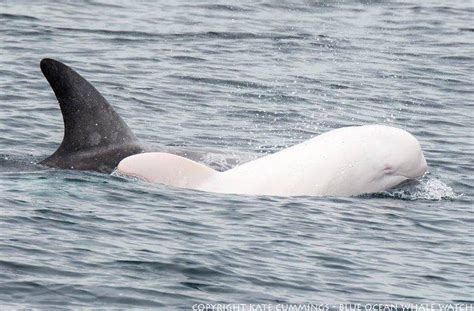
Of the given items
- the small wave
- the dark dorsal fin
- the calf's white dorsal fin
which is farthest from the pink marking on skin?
the dark dorsal fin

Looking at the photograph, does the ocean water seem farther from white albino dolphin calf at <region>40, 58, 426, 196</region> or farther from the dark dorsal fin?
the dark dorsal fin

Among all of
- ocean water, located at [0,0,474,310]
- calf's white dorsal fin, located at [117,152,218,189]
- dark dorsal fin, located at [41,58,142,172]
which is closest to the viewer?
ocean water, located at [0,0,474,310]

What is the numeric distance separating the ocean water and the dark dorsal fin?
489mm

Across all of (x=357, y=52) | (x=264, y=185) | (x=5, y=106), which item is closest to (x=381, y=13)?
(x=357, y=52)

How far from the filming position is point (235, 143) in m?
21.4

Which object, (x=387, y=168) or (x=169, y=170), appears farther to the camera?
(x=387, y=168)

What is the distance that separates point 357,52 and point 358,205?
45.2 feet

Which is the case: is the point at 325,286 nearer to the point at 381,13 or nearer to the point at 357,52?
the point at 357,52

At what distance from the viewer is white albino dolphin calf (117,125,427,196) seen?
56.9 feet

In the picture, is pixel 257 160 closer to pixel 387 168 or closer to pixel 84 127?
pixel 387 168

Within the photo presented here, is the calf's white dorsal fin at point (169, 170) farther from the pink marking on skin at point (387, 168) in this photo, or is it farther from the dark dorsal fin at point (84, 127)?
the pink marking on skin at point (387, 168)

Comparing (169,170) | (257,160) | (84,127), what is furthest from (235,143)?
(169,170)

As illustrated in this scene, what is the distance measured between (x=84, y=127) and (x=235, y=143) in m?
3.80

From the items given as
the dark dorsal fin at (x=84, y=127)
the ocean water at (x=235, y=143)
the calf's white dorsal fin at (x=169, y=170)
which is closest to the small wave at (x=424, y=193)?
the ocean water at (x=235, y=143)
